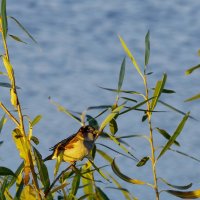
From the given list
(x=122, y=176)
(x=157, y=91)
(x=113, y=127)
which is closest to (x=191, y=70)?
(x=157, y=91)

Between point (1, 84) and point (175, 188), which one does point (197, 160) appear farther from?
point (1, 84)

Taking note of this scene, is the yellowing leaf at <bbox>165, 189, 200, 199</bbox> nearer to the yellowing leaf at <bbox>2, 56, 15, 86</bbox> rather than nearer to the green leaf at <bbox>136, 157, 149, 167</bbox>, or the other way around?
the green leaf at <bbox>136, 157, 149, 167</bbox>

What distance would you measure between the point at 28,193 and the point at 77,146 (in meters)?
0.23

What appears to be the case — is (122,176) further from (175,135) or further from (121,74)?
(121,74)

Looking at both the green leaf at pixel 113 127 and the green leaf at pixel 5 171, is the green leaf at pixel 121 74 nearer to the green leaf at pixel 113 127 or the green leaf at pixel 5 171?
the green leaf at pixel 113 127

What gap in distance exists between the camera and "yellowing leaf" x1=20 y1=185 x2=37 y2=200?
2035 mm

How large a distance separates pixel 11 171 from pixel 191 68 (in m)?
0.73

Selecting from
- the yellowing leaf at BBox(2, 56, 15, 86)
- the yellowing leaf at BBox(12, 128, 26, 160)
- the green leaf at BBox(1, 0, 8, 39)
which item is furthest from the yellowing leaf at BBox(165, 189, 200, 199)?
the green leaf at BBox(1, 0, 8, 39)

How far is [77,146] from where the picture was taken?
2.00m

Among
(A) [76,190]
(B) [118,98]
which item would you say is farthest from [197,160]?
(A) [76,190]

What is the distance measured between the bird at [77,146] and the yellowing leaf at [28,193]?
0.41 ft

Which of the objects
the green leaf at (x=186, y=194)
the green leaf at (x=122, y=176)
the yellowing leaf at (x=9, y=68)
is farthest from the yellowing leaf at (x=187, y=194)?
the yellowing leaf at (x=9, y=68)

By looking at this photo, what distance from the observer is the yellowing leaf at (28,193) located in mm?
2035

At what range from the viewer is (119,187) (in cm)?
205
